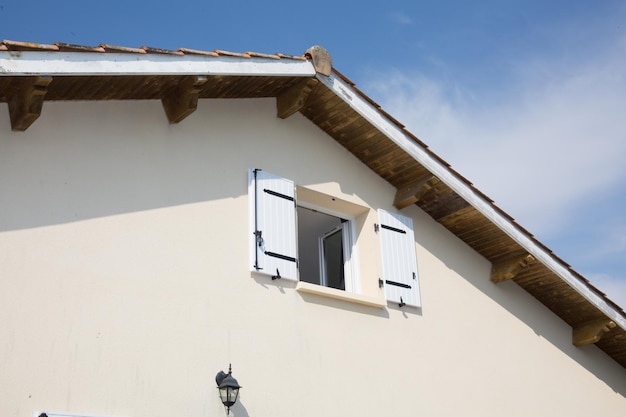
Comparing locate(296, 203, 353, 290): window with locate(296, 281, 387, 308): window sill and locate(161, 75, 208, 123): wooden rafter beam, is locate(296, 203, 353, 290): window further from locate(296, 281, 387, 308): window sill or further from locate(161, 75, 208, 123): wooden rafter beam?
locate(161, 75, 208, 123): wooden rafter beam

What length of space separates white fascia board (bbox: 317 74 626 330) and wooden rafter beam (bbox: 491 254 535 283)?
0.12 metres

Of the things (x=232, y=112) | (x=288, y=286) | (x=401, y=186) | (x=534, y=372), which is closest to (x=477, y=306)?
(x=534, y=372)

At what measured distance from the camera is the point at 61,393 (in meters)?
5.51

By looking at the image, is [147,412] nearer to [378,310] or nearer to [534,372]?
[378,310]

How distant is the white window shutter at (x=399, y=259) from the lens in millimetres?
8141

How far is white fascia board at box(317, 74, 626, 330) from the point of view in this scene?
7.96 m

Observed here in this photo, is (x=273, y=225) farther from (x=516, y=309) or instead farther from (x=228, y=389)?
(x=516, y=309)

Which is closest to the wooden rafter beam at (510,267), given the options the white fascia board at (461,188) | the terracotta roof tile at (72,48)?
the white fascia board at (461,188)

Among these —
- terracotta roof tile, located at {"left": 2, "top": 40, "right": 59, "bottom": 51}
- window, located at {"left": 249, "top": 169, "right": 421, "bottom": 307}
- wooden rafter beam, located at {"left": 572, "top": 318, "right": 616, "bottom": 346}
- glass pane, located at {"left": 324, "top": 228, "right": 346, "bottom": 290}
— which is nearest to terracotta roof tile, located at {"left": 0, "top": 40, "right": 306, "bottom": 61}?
terracotta roof tile, located at {"left": 2, "top": 40, "right": 59, "bottom": 51}

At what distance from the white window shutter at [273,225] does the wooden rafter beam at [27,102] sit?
2.11 meters

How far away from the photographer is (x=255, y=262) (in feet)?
23.2

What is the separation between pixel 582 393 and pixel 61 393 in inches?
244

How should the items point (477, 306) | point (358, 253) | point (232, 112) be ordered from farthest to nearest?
point (477, 306) → point (358, 253) → point (232, 112)

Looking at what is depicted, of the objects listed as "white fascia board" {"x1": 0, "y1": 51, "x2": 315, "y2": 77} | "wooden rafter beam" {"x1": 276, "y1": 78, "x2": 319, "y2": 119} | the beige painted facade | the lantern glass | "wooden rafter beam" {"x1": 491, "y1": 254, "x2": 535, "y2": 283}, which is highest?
"wooden rafter beam" {"x1": 276, "y1": 78, "x2": 319, "y2": 119}
